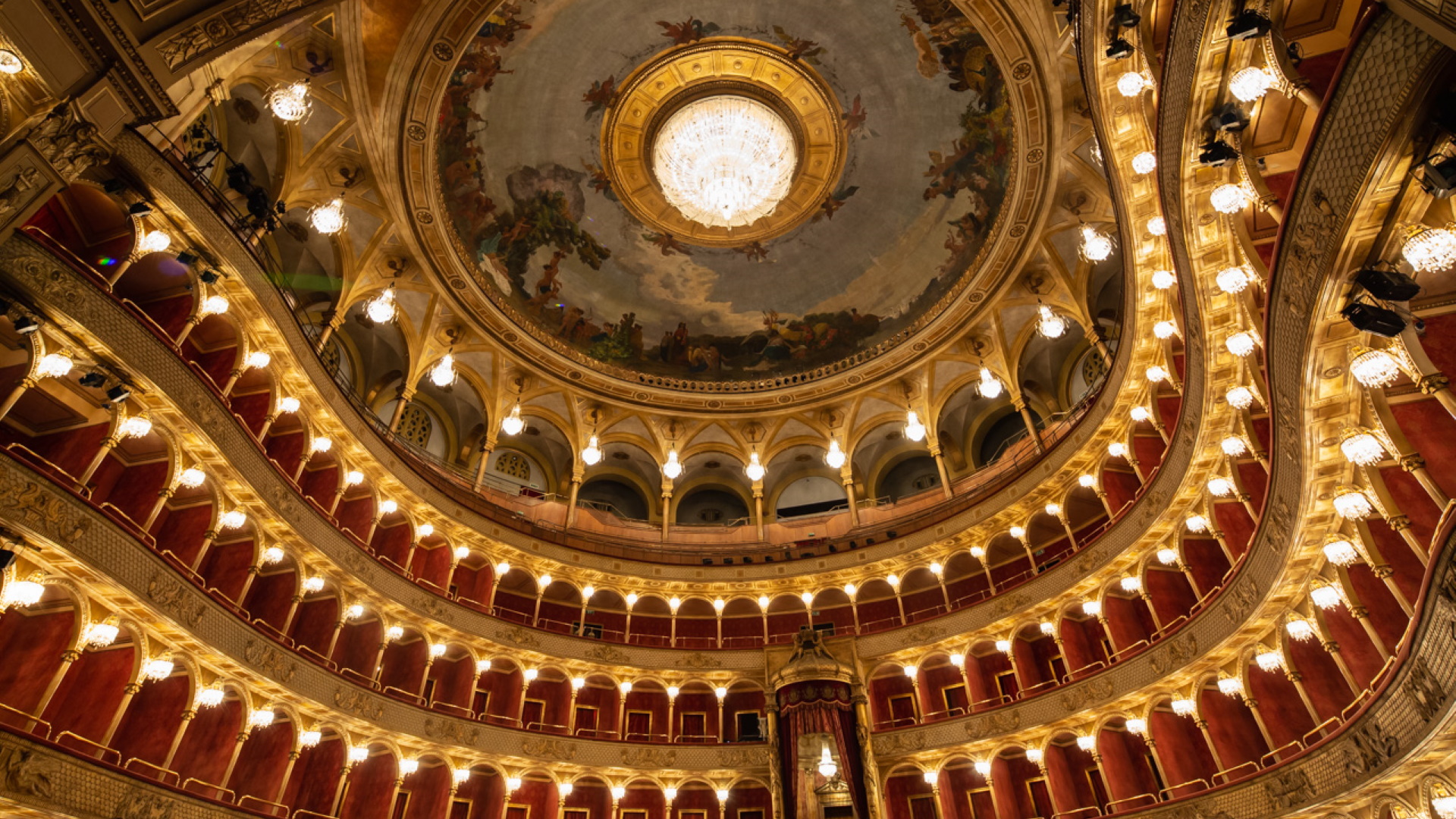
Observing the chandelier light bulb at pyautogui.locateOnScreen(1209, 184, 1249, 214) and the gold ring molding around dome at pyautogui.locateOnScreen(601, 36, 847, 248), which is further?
the gold ring molding around dome at pyautogui.locateOnScreen(601, 36, 847, 248)

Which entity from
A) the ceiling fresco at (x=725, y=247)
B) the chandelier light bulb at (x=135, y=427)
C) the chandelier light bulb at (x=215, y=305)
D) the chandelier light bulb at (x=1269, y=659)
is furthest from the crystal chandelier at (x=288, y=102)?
the chandelier light bulb at (x=1269, y=659)

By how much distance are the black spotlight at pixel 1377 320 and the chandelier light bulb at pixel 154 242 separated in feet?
60.3

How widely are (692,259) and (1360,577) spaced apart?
75.5 ft

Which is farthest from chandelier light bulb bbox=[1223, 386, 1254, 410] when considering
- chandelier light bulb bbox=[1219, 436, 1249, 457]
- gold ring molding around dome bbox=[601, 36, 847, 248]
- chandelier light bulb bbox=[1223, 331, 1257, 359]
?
gold ring molding around dome bbox=[601, 36, 847, 248]

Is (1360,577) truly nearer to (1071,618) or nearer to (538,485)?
(1071,618)

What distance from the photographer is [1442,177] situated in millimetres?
6496

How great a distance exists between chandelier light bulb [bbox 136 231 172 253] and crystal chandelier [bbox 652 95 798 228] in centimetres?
1502

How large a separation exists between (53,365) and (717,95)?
67.7 feet

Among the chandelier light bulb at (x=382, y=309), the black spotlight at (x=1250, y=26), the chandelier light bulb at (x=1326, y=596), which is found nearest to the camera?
the black spotlight at (x=1250, y=26)

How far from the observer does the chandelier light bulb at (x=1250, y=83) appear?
7.75 meters

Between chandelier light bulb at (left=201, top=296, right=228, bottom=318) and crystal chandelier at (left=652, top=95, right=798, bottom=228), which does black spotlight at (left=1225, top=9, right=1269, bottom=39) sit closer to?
crystal chandelier at (left=652, top=95, right=798, bottom=228)

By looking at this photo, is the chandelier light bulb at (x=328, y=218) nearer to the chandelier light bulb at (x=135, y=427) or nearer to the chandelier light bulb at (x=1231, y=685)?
the chandelier light bulb at (x=135, y=427)

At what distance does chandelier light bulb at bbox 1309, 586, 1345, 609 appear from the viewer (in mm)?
12898

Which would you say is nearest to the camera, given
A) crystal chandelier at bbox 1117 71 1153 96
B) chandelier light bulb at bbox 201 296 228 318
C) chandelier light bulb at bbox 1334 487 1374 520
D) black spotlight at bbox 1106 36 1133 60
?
chandelier light bulb at bbox 1334 487 1374 520
